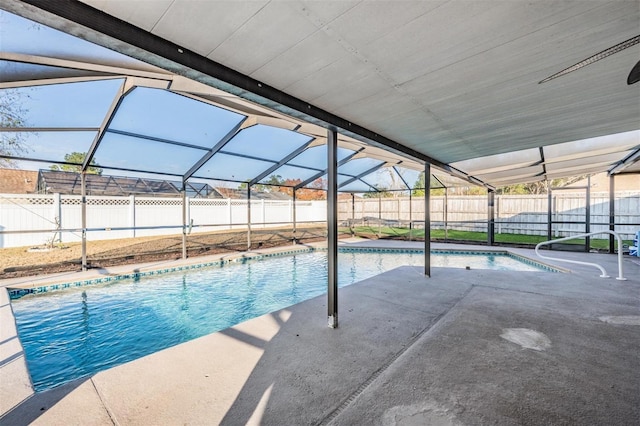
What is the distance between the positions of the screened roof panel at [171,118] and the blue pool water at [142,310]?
3.07 m

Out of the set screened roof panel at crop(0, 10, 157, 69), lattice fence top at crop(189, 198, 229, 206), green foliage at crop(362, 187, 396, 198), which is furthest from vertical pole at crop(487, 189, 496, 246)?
lattice fence top at crop(189, 198, 229, 206)

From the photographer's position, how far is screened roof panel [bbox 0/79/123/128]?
378cm

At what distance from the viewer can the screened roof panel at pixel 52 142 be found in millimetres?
4965

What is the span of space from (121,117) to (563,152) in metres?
8.11

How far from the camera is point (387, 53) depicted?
1.72 metres

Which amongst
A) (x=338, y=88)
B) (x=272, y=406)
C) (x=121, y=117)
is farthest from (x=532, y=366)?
(x=121, y=117)

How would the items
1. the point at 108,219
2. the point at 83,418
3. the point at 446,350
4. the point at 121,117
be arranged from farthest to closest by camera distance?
the point at 108,219 < the point at 121,117 < the point at 446,350 < the point at 83,418

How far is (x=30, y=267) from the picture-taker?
6.13 metres

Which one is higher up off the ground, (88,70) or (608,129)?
(88,70)

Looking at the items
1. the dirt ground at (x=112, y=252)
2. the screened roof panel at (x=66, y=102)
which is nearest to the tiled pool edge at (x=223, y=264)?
the dirt ground at (x=112, y=252)

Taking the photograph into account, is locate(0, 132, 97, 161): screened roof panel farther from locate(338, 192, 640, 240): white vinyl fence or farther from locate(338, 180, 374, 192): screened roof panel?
locate(338, 192, 640, 240): white vinyl fence

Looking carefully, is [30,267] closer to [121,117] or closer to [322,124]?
[121,117]

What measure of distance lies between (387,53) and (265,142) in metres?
5.19

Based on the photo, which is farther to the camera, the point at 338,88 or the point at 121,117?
the point at 121,117
